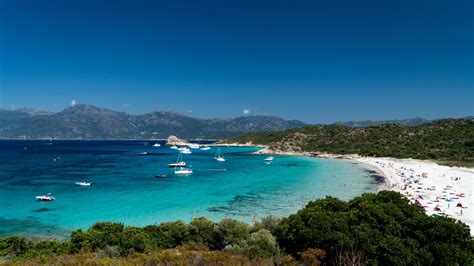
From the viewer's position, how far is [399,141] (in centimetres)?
13162

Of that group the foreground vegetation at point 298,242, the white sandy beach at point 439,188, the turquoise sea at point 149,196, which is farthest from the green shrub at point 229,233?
the white sandy beach at point 439,188

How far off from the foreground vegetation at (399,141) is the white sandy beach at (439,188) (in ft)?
93.9

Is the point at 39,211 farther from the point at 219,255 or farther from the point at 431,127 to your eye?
the point at 431,127

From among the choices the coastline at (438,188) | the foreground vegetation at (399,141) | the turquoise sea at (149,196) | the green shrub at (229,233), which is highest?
the foreground vegetation at (399,141)

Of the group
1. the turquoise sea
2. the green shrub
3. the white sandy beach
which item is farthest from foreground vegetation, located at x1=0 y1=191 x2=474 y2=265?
the white sandy beach

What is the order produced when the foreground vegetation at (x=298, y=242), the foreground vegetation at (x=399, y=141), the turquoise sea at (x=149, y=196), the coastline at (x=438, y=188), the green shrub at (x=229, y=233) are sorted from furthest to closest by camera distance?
the foreground vegetation at (x=399, y=141), the coastline at (x=438, y=188), the turquoise sea at (x=149, y=196), the green shrub at (x=229, y=233), the foreground vegetation at (x=298, y=242)

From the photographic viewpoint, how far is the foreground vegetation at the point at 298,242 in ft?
53.6

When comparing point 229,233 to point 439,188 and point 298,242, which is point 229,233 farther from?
point 439,188

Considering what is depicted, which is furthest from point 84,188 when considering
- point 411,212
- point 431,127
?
point 431,127

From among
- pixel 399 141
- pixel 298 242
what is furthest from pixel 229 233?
pixel 399 141

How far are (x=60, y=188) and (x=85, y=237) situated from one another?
44981mm

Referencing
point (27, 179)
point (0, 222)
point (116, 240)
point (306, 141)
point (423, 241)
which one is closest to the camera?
point (423, 241)

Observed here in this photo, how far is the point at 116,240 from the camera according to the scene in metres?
20.6

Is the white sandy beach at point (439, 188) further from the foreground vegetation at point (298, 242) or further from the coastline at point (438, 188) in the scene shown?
the foreground vegetation at point (298, 242)
